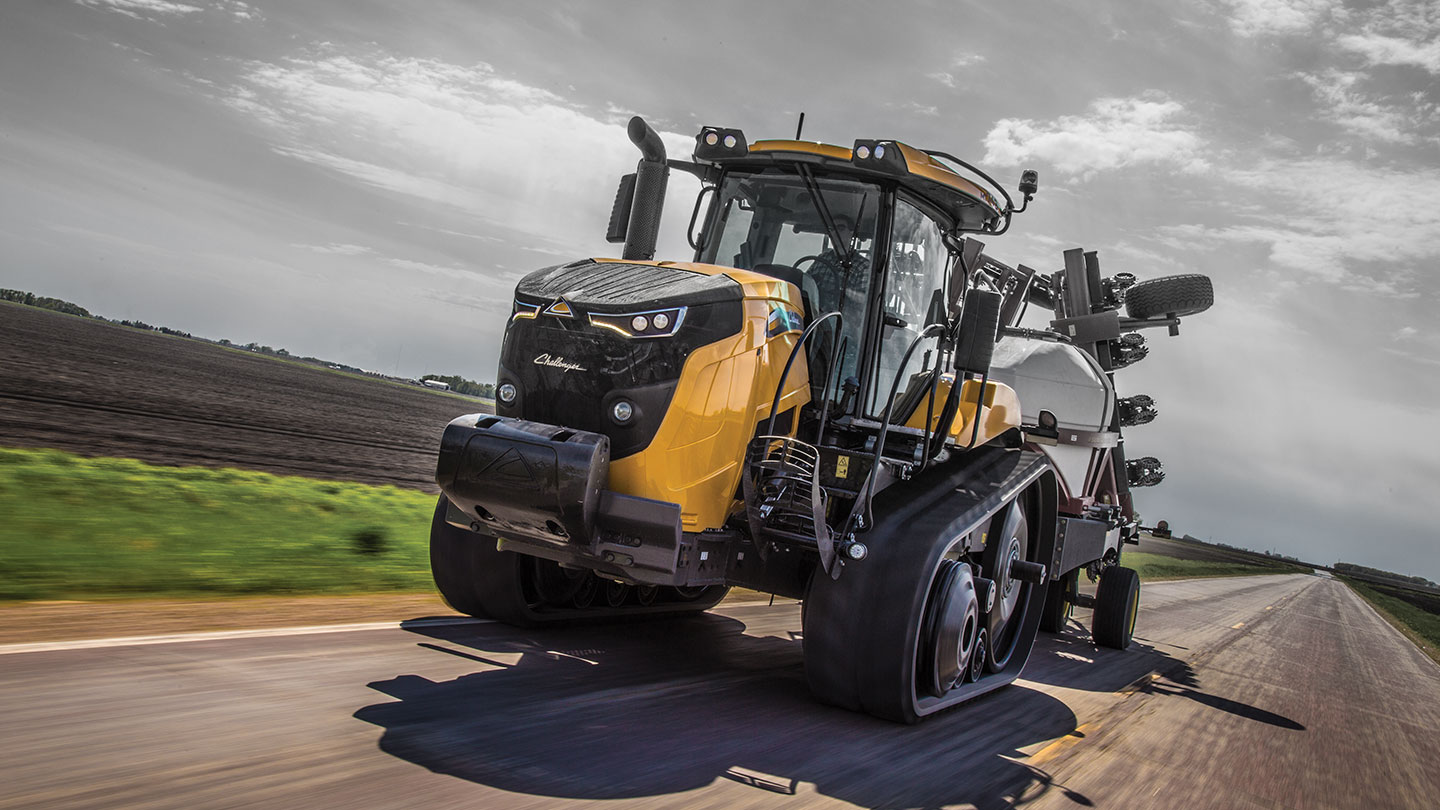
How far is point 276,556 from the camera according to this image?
8.21 meters

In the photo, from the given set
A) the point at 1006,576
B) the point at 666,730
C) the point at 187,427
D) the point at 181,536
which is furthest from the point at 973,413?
the point at 187,427

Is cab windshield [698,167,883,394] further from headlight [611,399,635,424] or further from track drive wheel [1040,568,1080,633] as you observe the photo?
track drive wheel [1040,568,1080,633]

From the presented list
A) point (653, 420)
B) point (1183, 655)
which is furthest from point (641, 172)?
point (1183, 655)

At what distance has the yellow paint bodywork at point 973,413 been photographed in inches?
254

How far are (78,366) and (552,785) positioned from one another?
4596cm

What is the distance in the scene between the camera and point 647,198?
6.34 m

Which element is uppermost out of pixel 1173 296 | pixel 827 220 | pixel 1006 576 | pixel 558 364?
pixel 1173 296

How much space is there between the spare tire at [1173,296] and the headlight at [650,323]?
9.60 m

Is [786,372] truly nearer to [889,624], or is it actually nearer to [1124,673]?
[889,624]

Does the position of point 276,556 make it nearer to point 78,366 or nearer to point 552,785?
point 552,785

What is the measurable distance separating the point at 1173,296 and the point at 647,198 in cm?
887

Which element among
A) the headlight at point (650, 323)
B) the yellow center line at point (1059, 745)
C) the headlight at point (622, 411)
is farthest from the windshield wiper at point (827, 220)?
the yellow center line at point (1059, 745)

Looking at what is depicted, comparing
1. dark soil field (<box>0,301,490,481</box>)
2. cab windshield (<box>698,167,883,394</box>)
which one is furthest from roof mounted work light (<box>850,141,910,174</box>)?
dark soil field (<box>0,301,490,481</box>)

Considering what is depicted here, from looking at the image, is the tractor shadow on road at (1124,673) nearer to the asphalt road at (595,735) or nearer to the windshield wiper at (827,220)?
the asphalt road at (595,735)
